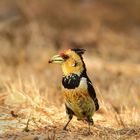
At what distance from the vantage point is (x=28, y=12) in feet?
59.4

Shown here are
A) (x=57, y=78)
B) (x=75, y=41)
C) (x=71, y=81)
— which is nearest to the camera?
(x=71, y=81)

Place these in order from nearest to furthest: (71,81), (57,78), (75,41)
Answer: (71,81), (57,78), (75,41)

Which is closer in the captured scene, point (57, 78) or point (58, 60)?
point (58, 60)

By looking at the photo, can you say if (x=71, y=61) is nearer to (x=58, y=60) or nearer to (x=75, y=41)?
(x=58, y=60)

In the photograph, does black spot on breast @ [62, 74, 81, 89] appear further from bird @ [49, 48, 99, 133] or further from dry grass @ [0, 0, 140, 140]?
dry grass @ [0, 0, 140, 140]

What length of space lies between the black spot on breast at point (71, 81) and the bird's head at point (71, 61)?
0.04 metres

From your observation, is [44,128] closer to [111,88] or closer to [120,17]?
[111,88]

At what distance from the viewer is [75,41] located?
1903cm

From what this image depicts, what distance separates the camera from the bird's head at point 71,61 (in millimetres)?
6238

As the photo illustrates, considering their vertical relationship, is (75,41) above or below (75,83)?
above

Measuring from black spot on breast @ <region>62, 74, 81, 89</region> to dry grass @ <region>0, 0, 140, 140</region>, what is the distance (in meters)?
0.44

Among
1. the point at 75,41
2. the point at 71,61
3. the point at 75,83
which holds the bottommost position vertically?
the point at 75,83

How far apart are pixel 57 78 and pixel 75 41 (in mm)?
6701

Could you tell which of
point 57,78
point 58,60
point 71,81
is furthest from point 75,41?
point 71,81
